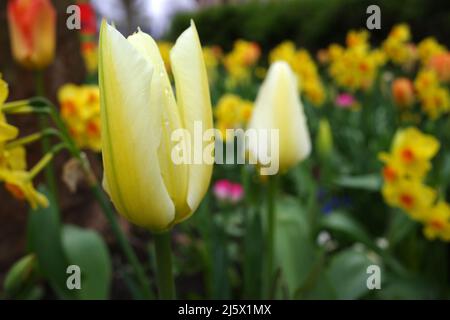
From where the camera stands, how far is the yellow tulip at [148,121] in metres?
0.53

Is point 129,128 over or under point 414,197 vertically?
over

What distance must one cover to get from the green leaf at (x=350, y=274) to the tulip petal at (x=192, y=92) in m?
0.83

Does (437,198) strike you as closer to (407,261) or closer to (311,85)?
(407,261)

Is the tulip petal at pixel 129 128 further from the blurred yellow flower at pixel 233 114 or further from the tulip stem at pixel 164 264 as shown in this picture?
the blurred yellow flower at pixel 233 114

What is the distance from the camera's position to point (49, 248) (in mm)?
1151

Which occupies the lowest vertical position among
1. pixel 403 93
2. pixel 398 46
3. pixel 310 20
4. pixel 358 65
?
pixel 403 93

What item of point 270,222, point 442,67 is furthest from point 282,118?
point 442,67

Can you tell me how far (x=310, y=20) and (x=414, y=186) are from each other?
5.66m

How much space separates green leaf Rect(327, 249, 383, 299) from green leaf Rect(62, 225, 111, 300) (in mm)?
588

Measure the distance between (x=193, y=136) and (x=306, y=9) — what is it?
6.89 metres

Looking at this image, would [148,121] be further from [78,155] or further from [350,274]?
[350,274]

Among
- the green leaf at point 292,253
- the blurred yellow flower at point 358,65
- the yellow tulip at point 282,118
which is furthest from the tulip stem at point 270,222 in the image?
the blurred yellow flower at point 358,65

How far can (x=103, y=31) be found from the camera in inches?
20.6

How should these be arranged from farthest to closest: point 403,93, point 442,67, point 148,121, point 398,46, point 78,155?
point 398,46
point 442,67
point 403,93
point 78,155
point 148,121
